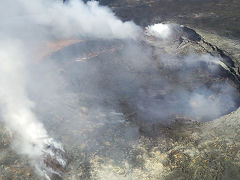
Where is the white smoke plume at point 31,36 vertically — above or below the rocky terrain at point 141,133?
above

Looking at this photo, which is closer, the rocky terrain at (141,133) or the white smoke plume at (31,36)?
the rocky terrain at (141,133)

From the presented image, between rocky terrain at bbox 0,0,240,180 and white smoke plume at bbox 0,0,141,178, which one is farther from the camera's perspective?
white smoke plume at bbox 0,0,141,178

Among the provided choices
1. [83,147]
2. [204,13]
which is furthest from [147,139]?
[204,13]

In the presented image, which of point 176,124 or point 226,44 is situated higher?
point 226,44

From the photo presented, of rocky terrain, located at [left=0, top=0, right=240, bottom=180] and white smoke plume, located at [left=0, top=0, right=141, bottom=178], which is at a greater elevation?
white smoke plume, located at [left=0, top=0, right=141, bottom=178]

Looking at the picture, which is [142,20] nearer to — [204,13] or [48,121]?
[204,13]

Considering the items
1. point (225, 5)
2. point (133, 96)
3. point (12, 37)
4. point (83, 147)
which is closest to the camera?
point (83, 147)

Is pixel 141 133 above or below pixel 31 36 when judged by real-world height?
below

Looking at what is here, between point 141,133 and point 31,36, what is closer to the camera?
point 141,133
